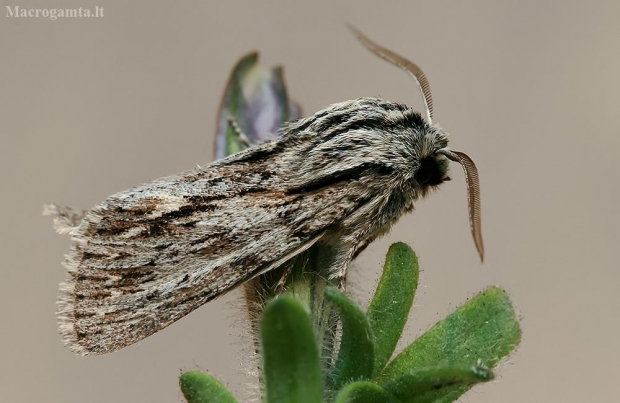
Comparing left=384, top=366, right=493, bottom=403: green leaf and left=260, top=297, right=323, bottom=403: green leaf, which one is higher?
left=260, top=297, right=323, bottom=403: green leaf

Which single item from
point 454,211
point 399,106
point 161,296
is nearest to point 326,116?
point 399,106

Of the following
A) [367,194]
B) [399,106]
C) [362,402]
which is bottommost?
[362,402]

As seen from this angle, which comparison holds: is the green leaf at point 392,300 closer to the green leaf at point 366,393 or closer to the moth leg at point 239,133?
the green leaf at point 366,393

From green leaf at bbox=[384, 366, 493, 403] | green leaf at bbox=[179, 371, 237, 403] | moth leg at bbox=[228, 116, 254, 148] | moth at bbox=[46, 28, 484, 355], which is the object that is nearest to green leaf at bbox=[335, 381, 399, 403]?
green leaf at bbox=[384, 366, 493, 403]

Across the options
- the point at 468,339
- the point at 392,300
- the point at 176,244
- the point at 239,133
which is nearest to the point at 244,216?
the point at 176,244

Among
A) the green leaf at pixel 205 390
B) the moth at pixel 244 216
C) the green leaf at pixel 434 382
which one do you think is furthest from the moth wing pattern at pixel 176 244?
the green leaf at pixel 434 382

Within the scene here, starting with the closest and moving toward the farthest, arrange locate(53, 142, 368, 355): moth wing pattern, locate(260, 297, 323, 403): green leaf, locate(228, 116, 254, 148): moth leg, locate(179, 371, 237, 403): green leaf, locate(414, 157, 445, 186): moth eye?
1. locate(260, 297, 323, 403): green leaf
2. locate(179, 371, 237, 403): green leaf
3. locate(53, 142, 368, 355): moth wing pattern
4. locate(414, 157, 445, 186): moth eye
5. locate(228, 116, 254, 148): moth leg

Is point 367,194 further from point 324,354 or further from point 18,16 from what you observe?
point 18,16

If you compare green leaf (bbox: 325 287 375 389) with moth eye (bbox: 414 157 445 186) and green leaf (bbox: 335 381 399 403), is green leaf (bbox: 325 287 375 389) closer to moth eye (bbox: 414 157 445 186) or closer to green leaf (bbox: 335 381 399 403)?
green leaf (bbox: 335 381 399 403)
